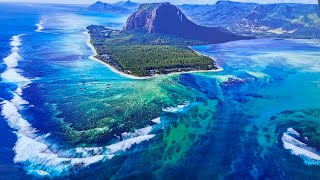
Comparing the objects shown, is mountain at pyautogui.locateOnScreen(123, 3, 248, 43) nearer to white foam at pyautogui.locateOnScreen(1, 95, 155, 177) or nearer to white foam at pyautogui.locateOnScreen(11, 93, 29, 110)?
white foam at pyautogui.locateOnScreen(11, 93, 29, 110)

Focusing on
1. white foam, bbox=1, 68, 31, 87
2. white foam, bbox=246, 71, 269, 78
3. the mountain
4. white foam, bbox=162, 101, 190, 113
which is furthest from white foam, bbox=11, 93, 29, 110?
the mountain

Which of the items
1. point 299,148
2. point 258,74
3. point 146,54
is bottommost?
point 299,148

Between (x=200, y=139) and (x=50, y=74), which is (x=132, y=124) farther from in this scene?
(x=50, y=74)

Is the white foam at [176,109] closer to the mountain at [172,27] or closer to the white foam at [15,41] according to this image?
the white foam at [15,41]

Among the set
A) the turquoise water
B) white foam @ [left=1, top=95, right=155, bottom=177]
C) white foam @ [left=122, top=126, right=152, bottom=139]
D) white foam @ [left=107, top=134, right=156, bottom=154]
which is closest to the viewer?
white foam @ [left=1, top=95, right=155, bottom=177]

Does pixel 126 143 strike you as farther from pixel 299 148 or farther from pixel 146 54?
pixel 146 54

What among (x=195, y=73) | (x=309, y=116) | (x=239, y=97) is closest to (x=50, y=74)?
(x=195, y=73)

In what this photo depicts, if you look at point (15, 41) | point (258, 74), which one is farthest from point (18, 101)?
point (15, 41)
